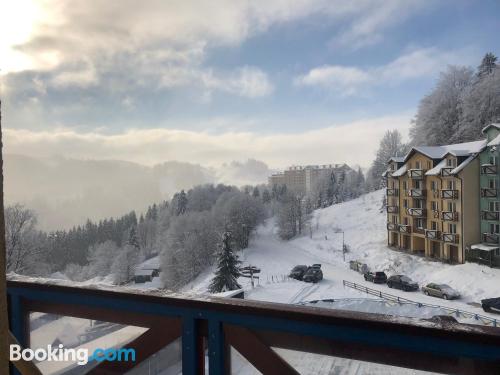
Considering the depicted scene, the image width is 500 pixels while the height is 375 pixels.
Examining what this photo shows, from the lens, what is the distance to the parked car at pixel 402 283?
855cm

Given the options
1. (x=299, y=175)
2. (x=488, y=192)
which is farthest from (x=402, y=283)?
(x=299, y=175)

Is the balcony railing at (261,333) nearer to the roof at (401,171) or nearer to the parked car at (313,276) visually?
the parked car at (313,276)

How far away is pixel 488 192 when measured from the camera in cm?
838

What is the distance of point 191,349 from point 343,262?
40.9ft

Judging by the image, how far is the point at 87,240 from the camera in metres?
18.6

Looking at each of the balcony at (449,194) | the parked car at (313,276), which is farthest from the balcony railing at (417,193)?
the parked car at (313,276)

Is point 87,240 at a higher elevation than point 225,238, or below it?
below

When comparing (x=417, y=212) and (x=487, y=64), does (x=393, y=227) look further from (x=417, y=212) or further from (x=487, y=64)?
(x=487, y=64)

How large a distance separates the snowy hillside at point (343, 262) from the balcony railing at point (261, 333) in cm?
255

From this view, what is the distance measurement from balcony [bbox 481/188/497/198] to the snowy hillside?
1.63m

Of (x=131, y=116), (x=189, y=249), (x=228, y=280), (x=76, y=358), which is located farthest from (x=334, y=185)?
(x=76, y=358)

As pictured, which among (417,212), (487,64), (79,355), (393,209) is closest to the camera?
(79,355)

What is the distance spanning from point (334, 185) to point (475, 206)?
50.4 feet

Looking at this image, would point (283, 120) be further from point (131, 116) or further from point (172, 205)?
point (131, 116)
